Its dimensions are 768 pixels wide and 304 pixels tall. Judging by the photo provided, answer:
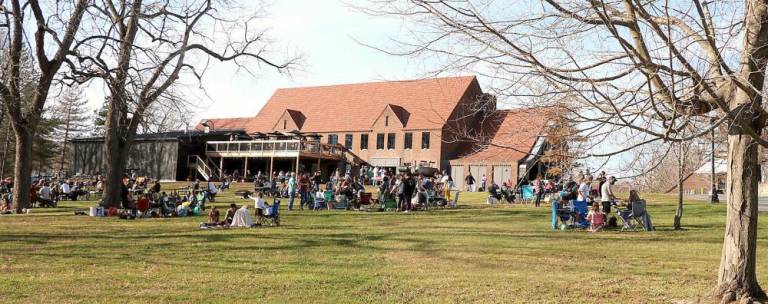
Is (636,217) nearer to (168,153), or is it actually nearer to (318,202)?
(318,202)

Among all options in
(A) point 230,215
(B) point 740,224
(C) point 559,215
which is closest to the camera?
(B) point 740,224

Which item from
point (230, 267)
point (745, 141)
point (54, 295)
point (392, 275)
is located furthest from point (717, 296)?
point (54, 295)

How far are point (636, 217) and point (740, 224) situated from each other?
9.24 metres

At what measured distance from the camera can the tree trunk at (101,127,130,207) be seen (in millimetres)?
22844

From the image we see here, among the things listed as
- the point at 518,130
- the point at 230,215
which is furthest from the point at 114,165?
the point at 518,130

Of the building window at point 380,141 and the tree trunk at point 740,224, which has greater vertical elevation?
the building window at point 380,141

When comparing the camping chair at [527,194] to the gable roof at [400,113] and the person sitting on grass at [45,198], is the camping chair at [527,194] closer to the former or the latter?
the person sitting on grass at [45,198]

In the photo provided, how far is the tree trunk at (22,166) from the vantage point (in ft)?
70.2

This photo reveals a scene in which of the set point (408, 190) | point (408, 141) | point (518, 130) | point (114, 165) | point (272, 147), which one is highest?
point (408, 141)

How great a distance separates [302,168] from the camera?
4903 centimetres

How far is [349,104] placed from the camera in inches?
2286

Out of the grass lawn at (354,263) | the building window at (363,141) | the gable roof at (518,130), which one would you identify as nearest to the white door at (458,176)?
the building window at (363,141)

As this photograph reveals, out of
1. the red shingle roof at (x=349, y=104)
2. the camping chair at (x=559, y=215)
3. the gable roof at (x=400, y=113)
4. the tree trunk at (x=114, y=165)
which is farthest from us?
the gable roof at (x=400, y=113)

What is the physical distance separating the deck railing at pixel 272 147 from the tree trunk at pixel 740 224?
128 feet
